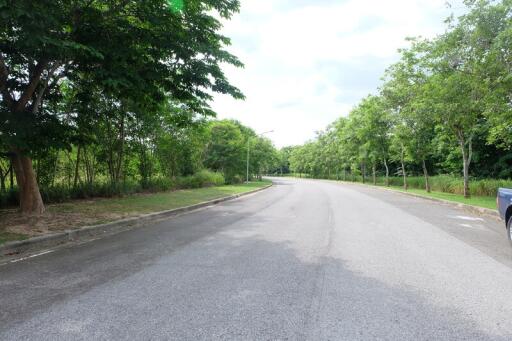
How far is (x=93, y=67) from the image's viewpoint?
8781 mm

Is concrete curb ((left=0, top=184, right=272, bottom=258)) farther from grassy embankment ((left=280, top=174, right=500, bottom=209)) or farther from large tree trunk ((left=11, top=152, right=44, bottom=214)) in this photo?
grassy embankment ((left=280, top=174, right=500, bottom=209))

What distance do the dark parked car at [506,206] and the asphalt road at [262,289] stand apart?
51cm

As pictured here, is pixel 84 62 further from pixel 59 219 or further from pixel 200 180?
pixel 200 180

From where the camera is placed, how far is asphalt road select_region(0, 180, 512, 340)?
331cm

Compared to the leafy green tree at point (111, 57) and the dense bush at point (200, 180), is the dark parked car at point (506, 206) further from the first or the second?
the dense bush at point (200, 180)

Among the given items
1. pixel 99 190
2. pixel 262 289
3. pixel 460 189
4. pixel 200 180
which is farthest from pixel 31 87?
pixel 460 189

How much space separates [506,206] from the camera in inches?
309

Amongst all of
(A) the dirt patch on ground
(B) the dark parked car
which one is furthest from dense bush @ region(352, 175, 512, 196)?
(A) the dirt patch on ground

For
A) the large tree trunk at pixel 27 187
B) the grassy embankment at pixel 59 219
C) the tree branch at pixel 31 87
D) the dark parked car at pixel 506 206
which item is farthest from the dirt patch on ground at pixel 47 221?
the dark parked car at pixel 506 206

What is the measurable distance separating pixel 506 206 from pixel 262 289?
668cm

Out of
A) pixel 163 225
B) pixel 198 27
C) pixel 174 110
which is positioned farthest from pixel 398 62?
pixel 163 225

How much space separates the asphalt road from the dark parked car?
1.68 feet

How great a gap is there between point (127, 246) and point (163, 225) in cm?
276

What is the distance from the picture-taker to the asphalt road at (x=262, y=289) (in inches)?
130
